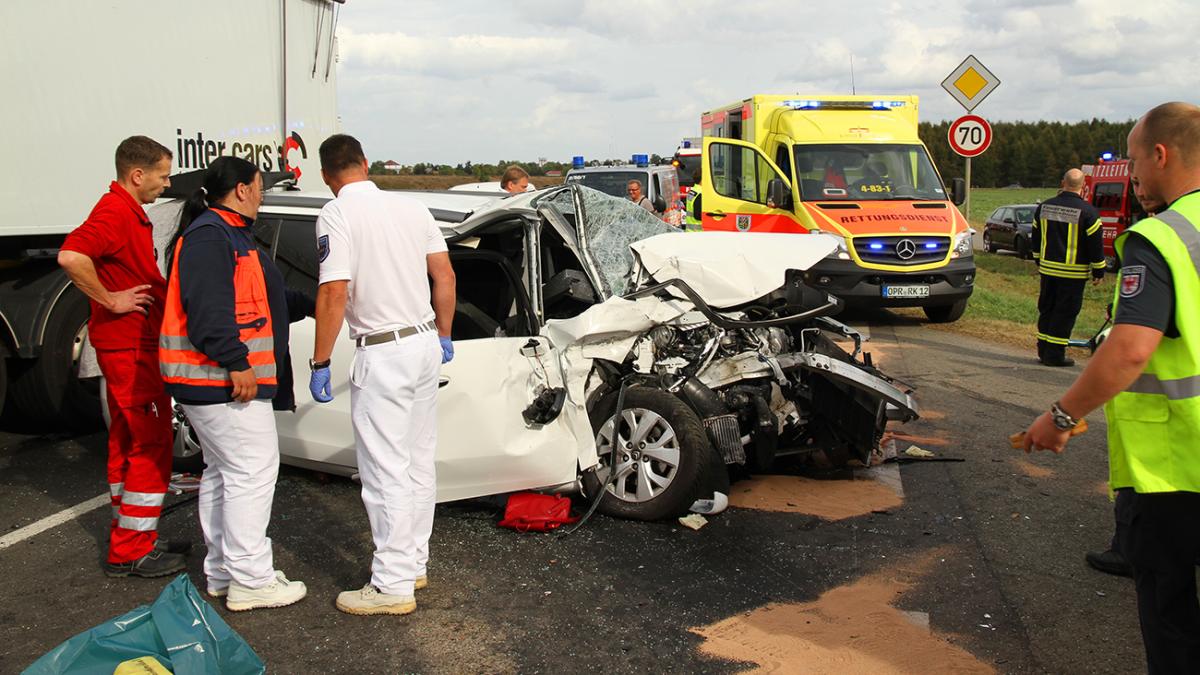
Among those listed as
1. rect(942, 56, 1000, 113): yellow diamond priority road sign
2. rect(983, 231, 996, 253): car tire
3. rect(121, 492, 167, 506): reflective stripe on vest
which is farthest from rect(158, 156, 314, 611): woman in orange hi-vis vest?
rect(983, 231, 996, 253): car tire

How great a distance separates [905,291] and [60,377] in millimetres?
8952

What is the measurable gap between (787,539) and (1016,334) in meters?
8.24

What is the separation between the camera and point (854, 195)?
41.5 ft

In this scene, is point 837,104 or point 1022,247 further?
point 1022,247

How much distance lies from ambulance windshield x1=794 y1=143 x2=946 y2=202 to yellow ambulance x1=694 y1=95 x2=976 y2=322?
0.01 m

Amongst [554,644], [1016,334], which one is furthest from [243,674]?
[1016,334]

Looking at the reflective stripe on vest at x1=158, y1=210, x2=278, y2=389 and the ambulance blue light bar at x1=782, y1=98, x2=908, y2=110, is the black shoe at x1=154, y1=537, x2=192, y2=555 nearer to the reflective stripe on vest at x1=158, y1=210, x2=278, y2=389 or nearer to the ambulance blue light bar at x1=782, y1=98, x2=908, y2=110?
the reflective stripe on vest at x1=158, y1=210, x2=278, y2=389

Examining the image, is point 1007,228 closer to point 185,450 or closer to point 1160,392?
point 185,450

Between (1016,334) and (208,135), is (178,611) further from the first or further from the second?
(1016,334)

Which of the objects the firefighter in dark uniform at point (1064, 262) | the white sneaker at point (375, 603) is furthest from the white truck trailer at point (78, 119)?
the firefighter in dark uniform at point (1064, 262)

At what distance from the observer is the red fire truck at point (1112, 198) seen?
20062 millimetres

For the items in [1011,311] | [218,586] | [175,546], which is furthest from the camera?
[1011,311]

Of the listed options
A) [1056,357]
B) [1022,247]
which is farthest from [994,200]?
[1056,357]

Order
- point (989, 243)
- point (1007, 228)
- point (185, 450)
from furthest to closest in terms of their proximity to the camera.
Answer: point (989, 243), point (1007, 228), point (185, 450)
